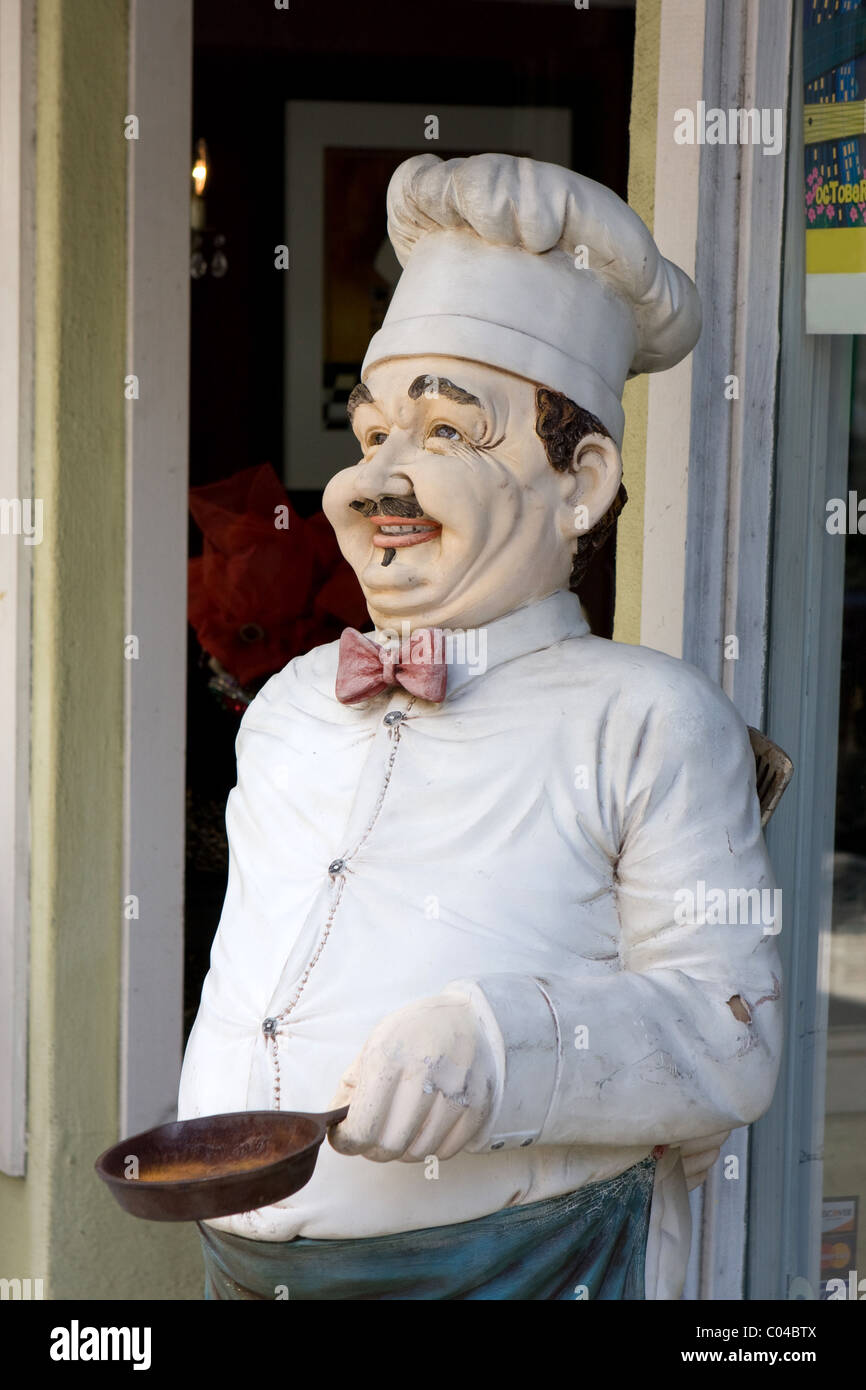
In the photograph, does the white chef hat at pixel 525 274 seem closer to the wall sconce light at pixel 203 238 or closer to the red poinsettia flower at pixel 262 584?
the red poinsettia flower at pixel 262 584

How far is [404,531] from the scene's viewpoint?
1993mm

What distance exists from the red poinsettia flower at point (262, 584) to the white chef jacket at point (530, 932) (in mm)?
1581

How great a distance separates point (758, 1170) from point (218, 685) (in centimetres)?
154

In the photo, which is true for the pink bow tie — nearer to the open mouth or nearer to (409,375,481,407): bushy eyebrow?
the open mouth

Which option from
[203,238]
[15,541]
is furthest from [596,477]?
[203,238]

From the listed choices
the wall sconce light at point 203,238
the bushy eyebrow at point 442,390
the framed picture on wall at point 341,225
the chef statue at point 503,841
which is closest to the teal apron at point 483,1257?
the chef statue at point 503,841

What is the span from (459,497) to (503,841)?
36 centimetres

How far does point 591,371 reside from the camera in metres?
2.00

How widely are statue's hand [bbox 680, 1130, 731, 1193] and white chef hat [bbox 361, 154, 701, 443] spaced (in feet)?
2.58

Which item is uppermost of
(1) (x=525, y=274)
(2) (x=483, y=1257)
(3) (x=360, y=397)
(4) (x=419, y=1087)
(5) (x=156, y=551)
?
(1) (x=525, y=274)

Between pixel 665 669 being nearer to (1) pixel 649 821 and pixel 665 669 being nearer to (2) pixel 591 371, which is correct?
(1) pixel 649 821

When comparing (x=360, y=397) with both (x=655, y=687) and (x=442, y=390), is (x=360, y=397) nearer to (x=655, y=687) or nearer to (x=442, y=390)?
(x=442, y=390)

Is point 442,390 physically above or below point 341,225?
below

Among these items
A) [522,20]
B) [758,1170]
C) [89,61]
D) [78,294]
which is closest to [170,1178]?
[758,1170]
